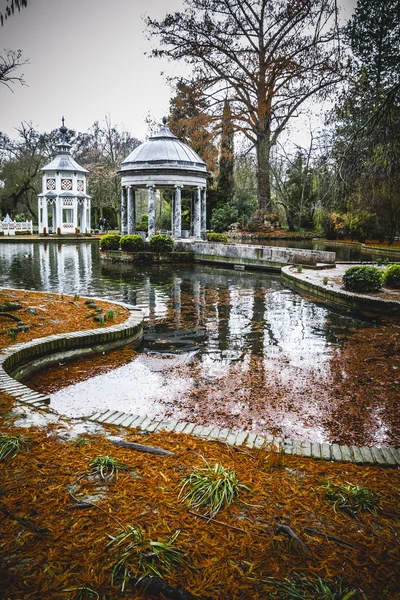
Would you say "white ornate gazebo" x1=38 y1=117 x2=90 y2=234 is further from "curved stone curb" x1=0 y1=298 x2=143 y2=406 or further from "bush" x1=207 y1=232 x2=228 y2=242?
"curved stone curb" x1=0 y1=298 x2=143 y2=406

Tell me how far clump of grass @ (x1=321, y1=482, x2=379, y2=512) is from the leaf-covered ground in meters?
0.05

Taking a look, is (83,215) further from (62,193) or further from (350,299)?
(350,299)

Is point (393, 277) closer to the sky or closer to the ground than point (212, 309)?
closer to the sky

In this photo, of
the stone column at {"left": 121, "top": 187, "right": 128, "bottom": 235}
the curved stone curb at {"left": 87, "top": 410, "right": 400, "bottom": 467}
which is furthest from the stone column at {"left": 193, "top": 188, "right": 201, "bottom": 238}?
the curved stone curb at {"left": 87, "top": 410, "right": 400, "bottom": 467}

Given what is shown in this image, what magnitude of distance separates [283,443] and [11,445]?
7.55 feet

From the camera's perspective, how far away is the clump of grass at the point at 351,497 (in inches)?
113

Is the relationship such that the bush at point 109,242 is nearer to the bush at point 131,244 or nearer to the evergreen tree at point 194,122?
the bush at point 131,244

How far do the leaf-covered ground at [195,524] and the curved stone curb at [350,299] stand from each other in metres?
8.62

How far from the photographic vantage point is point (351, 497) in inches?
116

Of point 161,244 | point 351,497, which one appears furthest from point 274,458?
point 161,244

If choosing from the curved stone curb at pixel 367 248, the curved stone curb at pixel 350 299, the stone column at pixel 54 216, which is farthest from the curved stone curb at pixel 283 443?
the stone column at pixel 54 216

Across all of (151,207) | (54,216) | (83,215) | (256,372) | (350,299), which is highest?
(83,215)

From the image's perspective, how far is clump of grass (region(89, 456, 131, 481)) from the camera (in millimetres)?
3193

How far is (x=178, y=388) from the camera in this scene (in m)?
6.22
